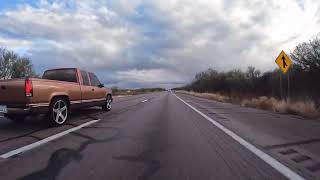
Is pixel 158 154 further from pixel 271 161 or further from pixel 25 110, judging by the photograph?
pixel 25 110

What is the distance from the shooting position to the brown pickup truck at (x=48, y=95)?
29.3 ft

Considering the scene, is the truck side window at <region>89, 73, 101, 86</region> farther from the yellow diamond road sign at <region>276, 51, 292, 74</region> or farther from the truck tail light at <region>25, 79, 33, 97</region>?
the yellow diamond road sign at <region>276, 51, 292, 74</region>

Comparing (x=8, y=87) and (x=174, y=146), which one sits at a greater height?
(x=8, y=87)

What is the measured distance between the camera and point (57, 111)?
10.0 metres

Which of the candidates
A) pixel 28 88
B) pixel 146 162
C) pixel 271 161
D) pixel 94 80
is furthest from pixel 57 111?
pixel 271 161

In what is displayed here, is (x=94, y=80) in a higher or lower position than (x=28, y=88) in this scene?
higher

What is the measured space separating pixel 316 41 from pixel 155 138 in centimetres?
2518

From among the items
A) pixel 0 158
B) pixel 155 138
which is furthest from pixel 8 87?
pixel 155 138

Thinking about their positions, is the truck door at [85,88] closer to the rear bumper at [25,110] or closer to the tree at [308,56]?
the rear bumper at [25,110]

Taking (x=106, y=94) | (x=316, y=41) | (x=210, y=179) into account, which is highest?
(x=316, y=41)

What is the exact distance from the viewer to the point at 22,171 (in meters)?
4.86

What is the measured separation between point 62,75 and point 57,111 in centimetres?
246

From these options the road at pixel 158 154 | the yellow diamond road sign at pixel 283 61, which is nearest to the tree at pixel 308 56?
the yellow diamond road sign at pixel 283 61

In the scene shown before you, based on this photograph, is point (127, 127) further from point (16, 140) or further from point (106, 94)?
point (106, 94)
